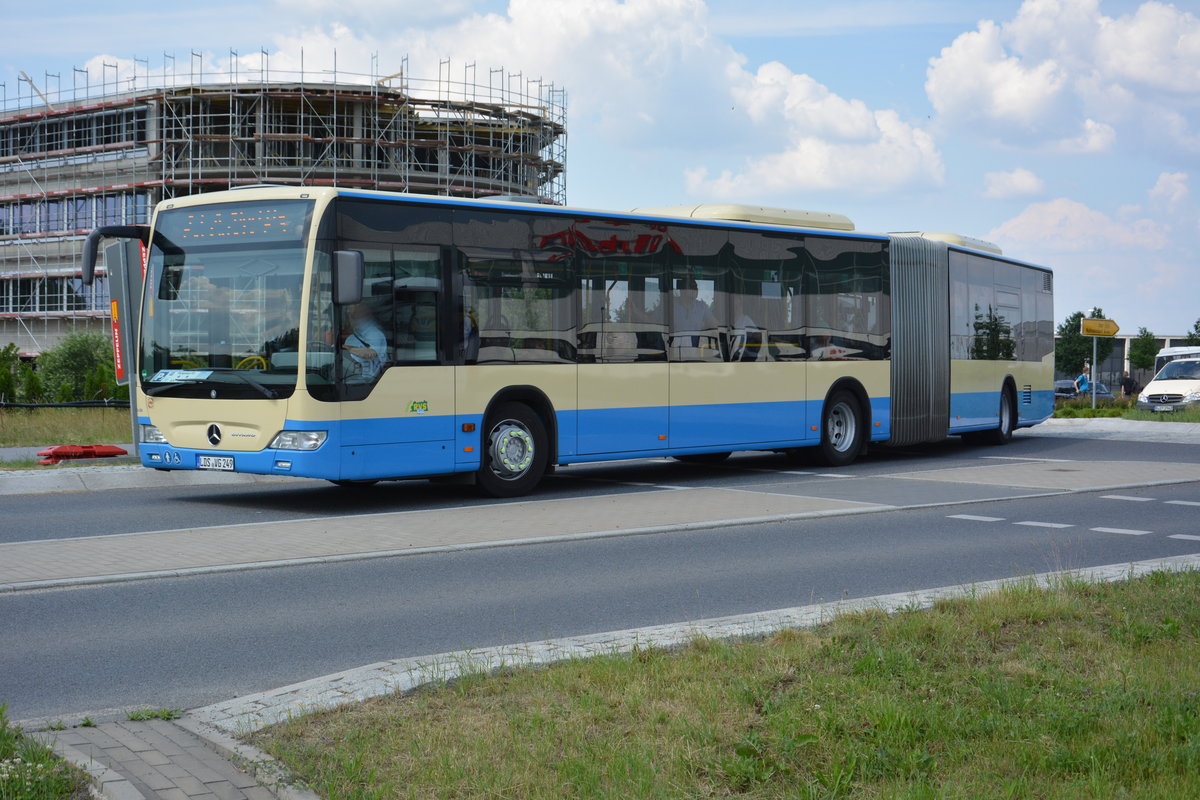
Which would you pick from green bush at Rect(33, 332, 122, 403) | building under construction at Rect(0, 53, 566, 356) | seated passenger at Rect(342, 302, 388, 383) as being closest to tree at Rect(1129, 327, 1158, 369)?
building under construction at Rect(0, 53, 566, 356)

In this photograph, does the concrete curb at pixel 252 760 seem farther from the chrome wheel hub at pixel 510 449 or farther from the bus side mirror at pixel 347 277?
the chrome wheel hub at pixel 510 449

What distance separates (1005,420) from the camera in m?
24.1

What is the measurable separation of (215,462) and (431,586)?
5044mm

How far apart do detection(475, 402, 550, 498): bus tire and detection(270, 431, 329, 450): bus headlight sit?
82.2 inches

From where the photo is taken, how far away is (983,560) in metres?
10.3

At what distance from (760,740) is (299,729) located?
1.77 meters

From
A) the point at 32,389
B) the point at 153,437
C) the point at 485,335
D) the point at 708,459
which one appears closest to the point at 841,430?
the point at 708,459

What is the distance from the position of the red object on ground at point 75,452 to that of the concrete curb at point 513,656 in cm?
1298

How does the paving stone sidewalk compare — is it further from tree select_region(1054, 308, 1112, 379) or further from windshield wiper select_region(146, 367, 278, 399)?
tree select_region(1054, 308, 1112, 379)

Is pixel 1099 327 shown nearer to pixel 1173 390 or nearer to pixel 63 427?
pixel 1173 390

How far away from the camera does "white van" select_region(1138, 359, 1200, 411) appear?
123 ft

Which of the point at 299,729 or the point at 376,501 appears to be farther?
the point at 376,501

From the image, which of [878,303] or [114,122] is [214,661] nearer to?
A: [878,303]

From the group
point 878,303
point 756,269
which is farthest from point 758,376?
point 878,303
